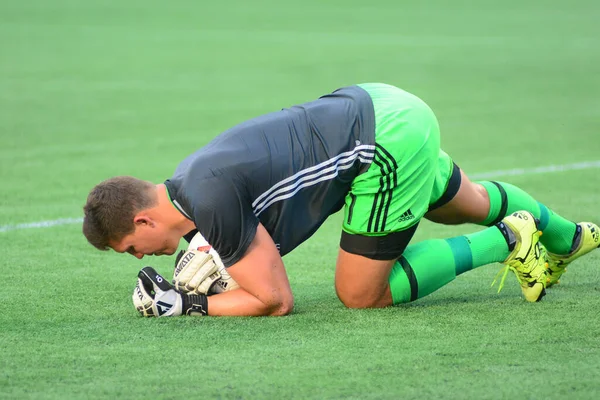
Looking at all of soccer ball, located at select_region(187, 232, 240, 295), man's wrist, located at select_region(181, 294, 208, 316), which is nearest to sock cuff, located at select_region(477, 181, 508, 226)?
soccer ball, located at select_region(187, 232, 240, 295)

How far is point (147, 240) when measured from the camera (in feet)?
17.2

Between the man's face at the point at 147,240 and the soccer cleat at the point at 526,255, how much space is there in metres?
1.74

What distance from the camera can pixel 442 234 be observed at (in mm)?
→ 7906

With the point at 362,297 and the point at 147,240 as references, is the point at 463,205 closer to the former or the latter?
the point at 362,297

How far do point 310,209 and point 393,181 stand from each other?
0.45 metres

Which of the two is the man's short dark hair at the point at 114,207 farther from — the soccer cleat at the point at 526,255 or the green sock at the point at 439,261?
the soccer cleat at the point at 526,255

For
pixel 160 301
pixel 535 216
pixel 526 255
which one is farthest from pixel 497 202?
pixel 160 301

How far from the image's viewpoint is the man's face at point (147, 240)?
17.0 ft

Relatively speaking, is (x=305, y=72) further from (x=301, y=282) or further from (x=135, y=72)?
(x=301, y=282)

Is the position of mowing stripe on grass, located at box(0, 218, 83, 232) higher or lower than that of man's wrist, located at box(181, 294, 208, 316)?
lower

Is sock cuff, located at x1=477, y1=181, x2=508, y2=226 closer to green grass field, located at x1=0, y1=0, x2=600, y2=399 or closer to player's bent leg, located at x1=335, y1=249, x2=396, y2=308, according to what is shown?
green grass field, located at x1=0, y1=0, x2=600, y2=399

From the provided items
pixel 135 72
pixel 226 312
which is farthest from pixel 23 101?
pixel 226 312

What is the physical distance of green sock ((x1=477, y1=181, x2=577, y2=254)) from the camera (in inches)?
234

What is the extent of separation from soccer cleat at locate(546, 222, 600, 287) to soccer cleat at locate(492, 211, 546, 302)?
0.44 metres
